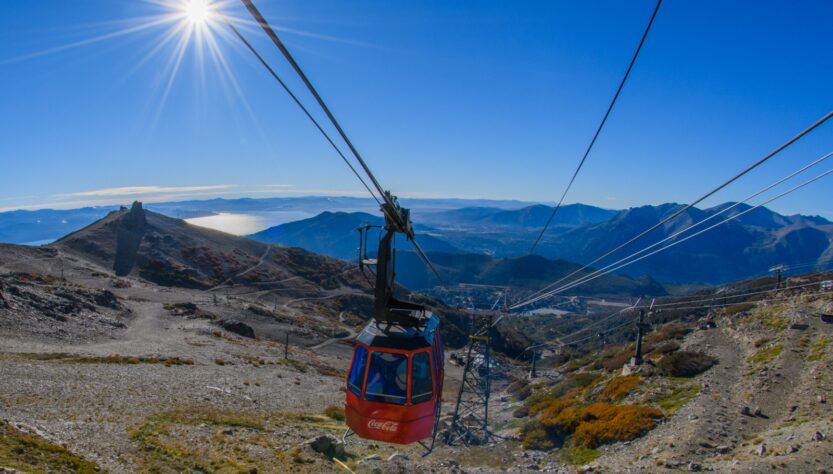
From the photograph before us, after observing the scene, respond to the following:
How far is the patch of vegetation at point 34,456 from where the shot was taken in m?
11.0

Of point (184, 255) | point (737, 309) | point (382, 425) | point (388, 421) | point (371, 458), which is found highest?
point (388, 421)

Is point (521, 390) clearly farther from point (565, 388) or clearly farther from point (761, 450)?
point (761, 450)

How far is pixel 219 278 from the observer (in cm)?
10781

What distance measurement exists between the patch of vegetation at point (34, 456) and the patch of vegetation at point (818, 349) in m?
36.5

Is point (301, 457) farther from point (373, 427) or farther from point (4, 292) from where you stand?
point (4, 292)

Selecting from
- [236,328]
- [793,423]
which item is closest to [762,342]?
[793,423]

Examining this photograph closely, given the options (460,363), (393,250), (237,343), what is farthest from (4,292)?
A: (460,363)

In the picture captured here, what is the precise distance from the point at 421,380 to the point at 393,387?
914 mm

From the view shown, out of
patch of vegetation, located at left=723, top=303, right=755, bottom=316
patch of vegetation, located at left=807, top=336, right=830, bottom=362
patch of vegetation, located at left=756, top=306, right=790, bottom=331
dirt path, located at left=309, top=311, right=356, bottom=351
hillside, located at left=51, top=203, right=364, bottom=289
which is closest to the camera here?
patch of vegetation, located at left=807, top=336, right=830, bottom=362

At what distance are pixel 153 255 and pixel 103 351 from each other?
3274 inches

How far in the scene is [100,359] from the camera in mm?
30969

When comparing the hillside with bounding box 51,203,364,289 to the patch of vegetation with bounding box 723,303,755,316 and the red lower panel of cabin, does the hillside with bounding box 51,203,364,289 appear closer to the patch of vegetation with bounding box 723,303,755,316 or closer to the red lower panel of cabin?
the red lower panel of cabin

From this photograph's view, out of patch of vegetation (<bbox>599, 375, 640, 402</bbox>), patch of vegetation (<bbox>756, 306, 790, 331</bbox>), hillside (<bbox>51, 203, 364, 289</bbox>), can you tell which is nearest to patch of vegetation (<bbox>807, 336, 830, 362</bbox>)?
patch of vegetation (<bbox>756, 306, 790, 331</bbox>)

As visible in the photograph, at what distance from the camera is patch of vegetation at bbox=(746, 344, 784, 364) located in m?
28.4
